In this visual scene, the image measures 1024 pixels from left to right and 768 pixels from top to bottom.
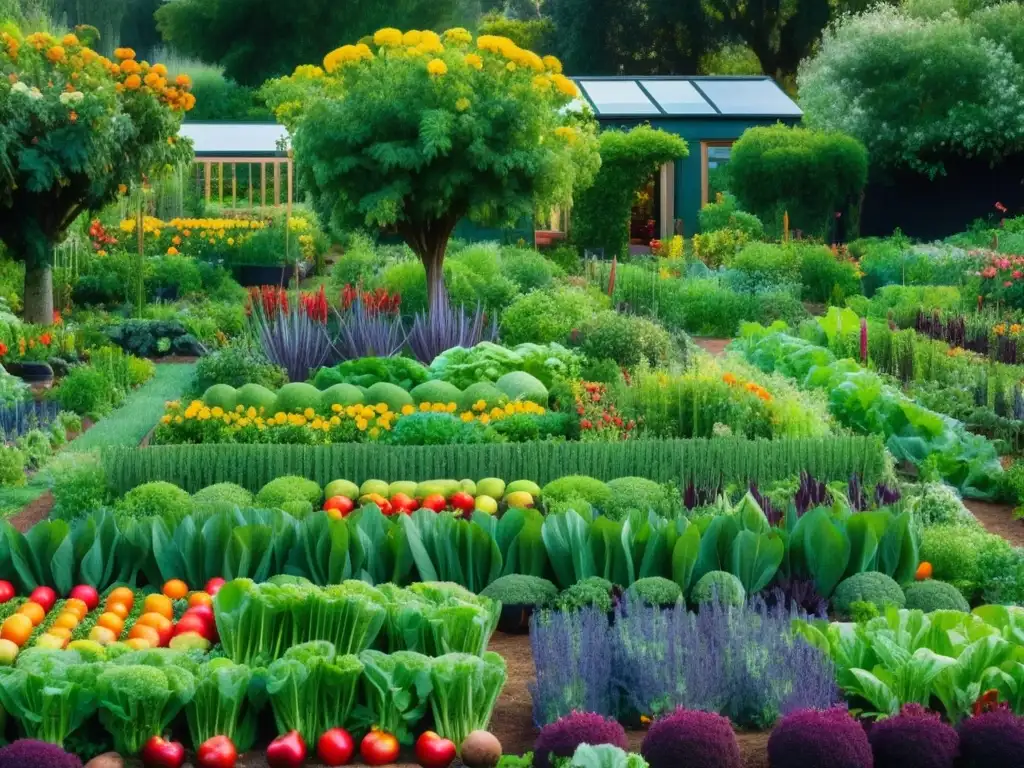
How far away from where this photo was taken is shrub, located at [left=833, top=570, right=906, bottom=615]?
21.5ft

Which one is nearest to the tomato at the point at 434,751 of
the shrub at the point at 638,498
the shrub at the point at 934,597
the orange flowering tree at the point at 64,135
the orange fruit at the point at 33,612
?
the orange fruit at the point at 33,612

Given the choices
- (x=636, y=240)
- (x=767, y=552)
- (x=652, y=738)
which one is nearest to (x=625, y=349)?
(x=767, y=552)

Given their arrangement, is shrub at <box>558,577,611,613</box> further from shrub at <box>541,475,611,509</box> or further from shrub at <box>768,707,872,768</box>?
shrub at <box>768,707,872,768</box>

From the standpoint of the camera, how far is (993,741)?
186 inches

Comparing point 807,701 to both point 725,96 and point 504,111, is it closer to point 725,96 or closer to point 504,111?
point 504,111

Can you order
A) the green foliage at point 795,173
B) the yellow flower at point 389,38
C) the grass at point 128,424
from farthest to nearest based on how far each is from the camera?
the green foliage at point 795,173 → the yellow flower at point 389,38 → the grass at point 128,424

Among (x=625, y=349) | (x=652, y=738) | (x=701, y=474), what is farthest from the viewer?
(x=625, y=349)

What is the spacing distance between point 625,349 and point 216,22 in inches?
1327

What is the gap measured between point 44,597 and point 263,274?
1462 cm

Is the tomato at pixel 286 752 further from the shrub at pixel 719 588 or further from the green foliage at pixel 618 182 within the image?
the green foliage at pixel 618 182

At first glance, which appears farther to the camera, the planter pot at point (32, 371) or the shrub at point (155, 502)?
the planter pot at point (32, 371)

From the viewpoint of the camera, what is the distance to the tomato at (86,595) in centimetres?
666

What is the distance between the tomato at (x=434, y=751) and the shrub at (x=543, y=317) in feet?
27.4

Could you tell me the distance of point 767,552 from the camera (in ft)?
21.7
